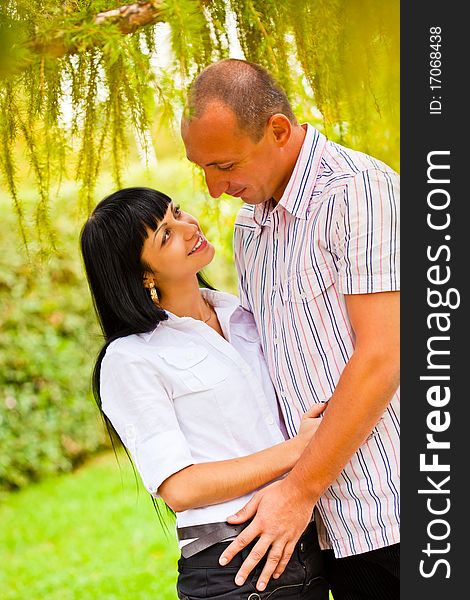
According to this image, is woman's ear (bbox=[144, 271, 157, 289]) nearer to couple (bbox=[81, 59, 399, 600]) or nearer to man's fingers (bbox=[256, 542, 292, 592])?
couple (bbox=[81, 59, 399, 600])

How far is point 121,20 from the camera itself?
63.4 inches

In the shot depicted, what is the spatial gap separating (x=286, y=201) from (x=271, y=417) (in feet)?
1.57

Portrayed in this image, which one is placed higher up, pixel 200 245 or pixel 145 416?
pixel 200 245

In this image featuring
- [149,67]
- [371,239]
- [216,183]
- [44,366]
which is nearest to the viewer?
[149,67]

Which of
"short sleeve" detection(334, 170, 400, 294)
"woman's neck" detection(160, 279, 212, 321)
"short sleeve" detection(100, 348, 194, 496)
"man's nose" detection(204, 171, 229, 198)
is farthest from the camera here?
"woman's neck" detection(160, 279, 212, 321)

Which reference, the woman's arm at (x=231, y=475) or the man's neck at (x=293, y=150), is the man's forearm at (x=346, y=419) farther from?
the man's neck at (x=293, y=150)

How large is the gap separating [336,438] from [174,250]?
1.81 ft

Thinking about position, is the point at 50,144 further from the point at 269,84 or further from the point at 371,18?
the point at 371,18

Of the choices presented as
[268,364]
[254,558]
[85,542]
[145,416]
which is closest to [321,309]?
[268,364]

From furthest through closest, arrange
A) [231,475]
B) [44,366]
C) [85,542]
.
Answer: [44,366], [85,542], [231,475]

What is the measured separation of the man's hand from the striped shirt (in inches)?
5.1

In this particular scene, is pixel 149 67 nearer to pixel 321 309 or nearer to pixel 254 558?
pixel 321 309

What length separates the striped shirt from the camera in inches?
69.3

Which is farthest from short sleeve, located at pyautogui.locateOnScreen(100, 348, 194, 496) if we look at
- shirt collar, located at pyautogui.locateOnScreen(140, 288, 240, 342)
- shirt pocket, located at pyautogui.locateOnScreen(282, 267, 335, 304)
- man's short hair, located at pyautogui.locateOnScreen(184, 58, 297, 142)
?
man's short hair, located at pyautogui.locateOnScreen(184, 58, 297, 142)
